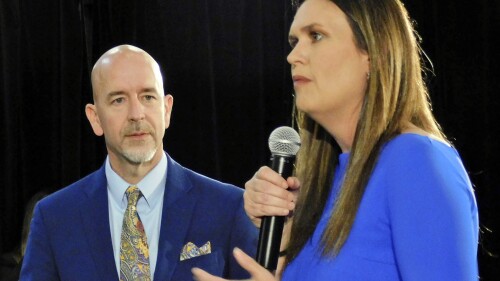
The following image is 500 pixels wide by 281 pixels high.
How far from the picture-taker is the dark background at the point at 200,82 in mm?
3885

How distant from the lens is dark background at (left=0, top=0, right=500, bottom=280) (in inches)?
153

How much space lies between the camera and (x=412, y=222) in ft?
4.33

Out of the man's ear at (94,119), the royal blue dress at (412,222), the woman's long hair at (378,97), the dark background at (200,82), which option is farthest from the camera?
the dark background at (200,82)

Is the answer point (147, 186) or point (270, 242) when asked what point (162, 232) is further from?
point (270, 242)

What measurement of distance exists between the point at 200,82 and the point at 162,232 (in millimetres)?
1831

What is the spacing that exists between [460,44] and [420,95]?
253cm

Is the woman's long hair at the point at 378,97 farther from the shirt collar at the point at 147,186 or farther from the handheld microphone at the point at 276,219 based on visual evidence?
the shirt collar at the point at 147,186

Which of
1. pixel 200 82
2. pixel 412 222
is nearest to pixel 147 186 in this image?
pixel 412 222

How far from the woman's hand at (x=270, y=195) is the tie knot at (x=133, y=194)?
33.8 inches

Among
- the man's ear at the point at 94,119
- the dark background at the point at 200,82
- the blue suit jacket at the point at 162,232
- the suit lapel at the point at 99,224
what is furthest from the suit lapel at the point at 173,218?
the dark background at the point at 200,82

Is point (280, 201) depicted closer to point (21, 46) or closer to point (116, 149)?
point (116, 149)

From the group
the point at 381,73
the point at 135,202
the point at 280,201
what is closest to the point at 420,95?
the point at 381,73

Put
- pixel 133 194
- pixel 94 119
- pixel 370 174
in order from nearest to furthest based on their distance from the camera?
pixel 370 174 < pixel 133 194 < pixel 94 119

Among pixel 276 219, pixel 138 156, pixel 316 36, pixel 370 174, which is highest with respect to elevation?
pixel 316 36
